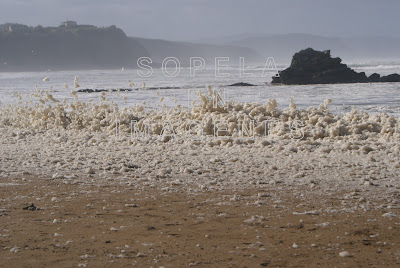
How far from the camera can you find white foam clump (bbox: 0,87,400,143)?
7.60 m

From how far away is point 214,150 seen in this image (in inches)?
274

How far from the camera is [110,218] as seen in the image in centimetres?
421

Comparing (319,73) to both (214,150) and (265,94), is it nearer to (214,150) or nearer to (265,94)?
(265,94)

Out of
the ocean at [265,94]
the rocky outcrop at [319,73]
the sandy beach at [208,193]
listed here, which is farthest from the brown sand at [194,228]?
the rocky outcrop at [319,73]

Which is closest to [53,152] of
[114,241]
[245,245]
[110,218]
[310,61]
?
[110,218]

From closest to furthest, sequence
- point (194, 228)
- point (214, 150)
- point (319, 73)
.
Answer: point (194, 228) → point (214, 150) → point (319, 73)

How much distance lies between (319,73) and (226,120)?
885 inches

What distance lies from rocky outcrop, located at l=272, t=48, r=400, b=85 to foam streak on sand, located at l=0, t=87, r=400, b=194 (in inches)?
802

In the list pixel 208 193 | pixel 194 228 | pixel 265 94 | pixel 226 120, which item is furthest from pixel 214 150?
pixel 265 94

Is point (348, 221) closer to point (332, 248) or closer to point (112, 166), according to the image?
point (332, 248)

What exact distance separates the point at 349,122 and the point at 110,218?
4.96 meters

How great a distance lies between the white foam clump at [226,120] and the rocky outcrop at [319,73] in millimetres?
19869

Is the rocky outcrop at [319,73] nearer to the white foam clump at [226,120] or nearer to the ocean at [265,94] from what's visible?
the ocean at [265,94]

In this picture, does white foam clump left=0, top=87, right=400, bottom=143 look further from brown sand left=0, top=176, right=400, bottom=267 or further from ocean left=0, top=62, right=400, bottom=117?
brown sand left=0, top=176, right=400, bottom=267
